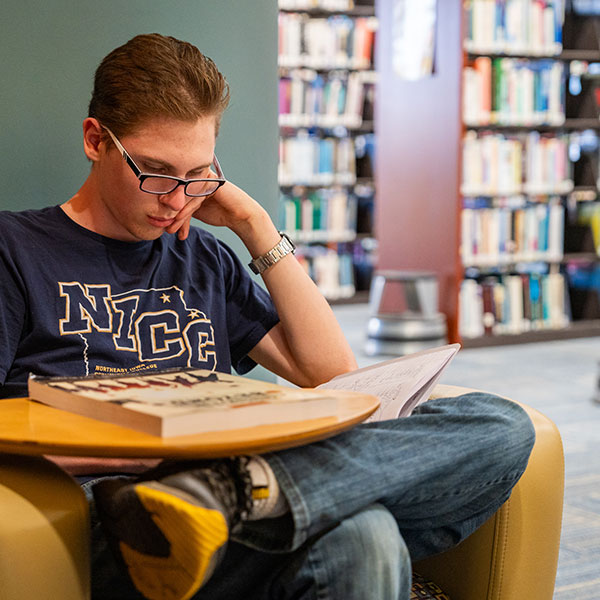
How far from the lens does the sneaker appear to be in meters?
0.77

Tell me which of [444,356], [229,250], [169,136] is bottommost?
[444,356]

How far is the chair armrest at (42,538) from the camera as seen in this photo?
31.6 inches

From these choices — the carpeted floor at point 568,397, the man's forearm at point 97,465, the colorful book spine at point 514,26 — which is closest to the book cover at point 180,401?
the man's forearm at point 97,465

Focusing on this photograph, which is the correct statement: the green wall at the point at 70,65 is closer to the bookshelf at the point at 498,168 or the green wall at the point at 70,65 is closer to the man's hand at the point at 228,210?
the man's hand at the point at 228,210

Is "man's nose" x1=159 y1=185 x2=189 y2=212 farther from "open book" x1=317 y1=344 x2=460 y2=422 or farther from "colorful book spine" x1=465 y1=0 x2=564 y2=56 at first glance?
"colorful book spine" x1=465 y1=0 x2=564 y2=56

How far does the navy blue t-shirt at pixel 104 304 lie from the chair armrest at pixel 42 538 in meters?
0.33

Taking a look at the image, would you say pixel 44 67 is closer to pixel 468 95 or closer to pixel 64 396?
pixel 64 396

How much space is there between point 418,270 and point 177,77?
373cm

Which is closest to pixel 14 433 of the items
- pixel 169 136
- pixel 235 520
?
pixel 235 520

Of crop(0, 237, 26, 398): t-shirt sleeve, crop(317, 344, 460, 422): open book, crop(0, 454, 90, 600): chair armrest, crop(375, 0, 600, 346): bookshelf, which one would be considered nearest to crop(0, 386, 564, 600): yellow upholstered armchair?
crop(0, 454, 90, 600): chair armrest

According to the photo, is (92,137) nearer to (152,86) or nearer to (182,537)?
(152,86)

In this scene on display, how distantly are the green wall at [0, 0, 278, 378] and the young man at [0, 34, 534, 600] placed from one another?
248mm

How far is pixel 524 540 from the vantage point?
1138mm

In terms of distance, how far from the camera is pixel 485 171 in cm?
474
